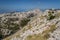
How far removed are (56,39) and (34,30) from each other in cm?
597

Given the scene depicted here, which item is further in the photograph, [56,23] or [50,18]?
[50,18]

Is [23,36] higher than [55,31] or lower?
lower

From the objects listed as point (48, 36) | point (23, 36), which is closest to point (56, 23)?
point (48, 36)

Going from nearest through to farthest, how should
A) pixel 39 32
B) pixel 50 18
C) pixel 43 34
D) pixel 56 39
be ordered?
1. pixel 56 39
2. pixel 43 34
3. pixel 39 32
4. pixel 50 18

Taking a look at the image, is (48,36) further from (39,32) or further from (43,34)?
(39,32)

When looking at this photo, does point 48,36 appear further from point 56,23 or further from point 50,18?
point 50,18

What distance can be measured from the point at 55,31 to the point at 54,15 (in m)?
6.65

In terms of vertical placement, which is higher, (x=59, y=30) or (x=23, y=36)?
(x=59, y=30)

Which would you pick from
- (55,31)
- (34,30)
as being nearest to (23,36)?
(34,30)

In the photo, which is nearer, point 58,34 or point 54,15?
point 58,34

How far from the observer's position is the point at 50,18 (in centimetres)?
2888

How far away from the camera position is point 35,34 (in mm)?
25734

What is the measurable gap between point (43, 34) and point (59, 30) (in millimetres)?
2405

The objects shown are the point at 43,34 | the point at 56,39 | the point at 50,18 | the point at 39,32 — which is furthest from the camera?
the point at 50,18
